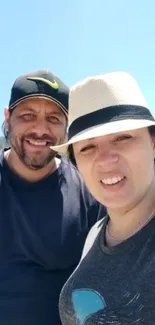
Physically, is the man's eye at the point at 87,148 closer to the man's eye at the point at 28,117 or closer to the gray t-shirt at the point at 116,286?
the gray t-shirt at the point at 116,286

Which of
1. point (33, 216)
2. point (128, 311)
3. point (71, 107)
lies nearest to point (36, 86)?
point (33, 216)

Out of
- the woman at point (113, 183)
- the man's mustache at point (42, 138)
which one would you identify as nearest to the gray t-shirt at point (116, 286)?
the woman at point (113, 183)

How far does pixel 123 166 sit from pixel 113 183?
9 centimetres

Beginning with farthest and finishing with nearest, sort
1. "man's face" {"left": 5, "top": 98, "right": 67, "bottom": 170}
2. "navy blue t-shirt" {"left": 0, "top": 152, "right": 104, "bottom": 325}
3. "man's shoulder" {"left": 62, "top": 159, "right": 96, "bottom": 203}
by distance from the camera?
"man's face" {"left": 5, "top": 98, "right": 67, "bottom": 170}
"man's shoulder" {"left": 62, "top": 159, "right": 96, "bottom": 203}
"navy blue t-shirt" {"left": 0, "top": 152, "right": 104, "bottom": 325}

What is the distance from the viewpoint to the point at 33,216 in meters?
2.89

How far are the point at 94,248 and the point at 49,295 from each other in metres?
0.87

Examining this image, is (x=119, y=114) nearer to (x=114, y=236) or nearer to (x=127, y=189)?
(x=127, y=189)

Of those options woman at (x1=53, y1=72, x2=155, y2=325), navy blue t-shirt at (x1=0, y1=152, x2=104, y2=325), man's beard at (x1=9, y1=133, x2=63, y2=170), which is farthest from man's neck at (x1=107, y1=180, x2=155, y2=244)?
man's beard at (x1=9, y1=133, x2=63, y2=170)

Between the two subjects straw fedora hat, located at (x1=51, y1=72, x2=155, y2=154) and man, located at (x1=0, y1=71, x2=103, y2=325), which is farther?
man, located at (x1=0, y1=71, x2=103, y2=325)

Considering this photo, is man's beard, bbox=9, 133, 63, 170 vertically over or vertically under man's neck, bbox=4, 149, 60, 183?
over

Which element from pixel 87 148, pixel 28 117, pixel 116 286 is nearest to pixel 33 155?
pixel 28 117

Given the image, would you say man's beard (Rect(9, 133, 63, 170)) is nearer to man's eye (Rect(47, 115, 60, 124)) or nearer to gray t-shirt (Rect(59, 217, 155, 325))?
man's eye (Rect(47, 115, 60, 124))

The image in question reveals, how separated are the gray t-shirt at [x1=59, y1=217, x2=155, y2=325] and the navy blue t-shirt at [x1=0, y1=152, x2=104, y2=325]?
2.58 feet

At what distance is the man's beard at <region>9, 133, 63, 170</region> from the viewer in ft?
10.2
